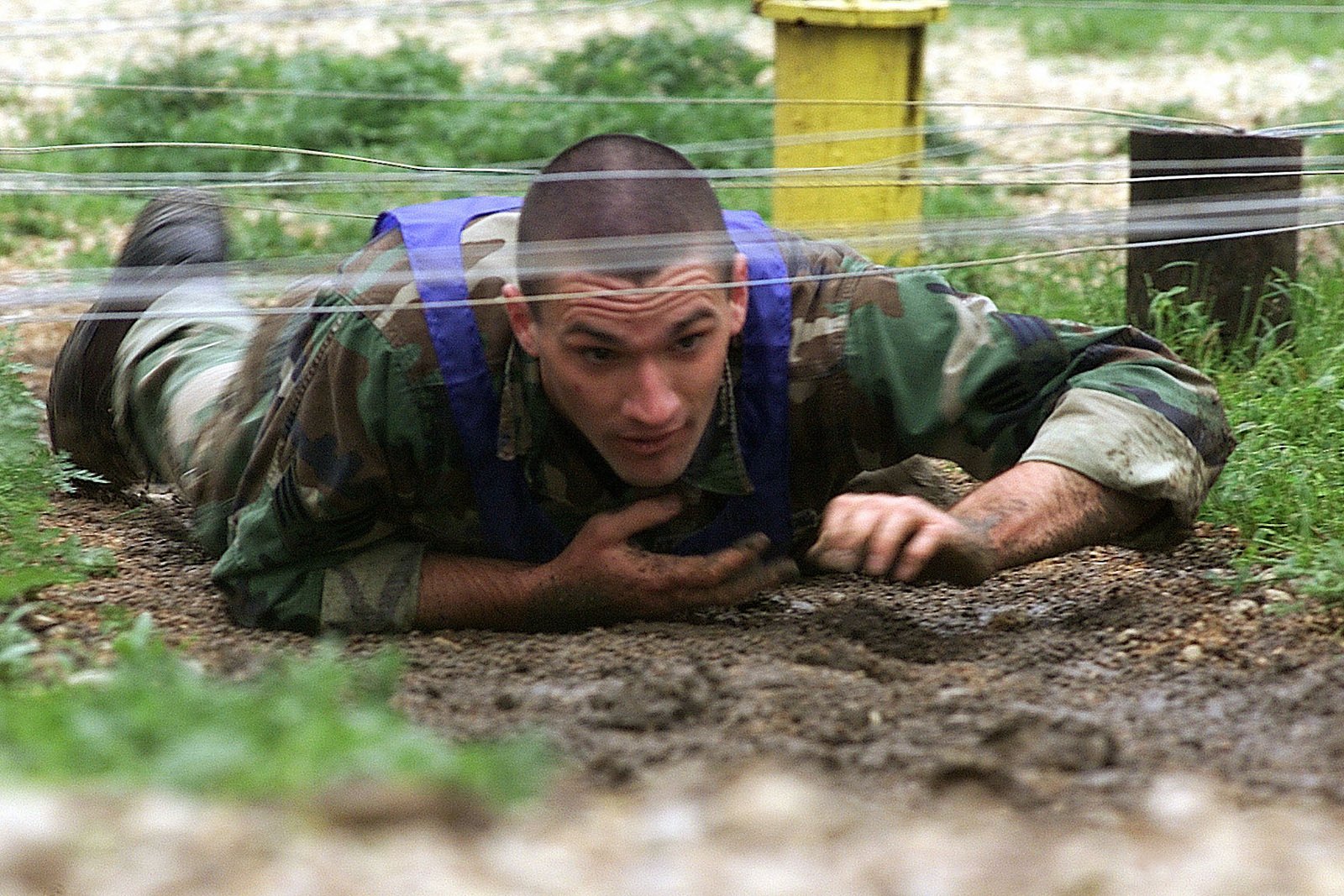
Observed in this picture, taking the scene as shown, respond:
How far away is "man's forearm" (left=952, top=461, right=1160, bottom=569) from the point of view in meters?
3.00

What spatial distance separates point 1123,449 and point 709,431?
713 millimetres

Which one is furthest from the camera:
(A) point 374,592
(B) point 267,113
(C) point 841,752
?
(B) point 267,113

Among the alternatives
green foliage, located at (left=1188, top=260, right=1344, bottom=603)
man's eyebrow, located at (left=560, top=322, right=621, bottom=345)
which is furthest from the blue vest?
green foliage, located at (left=1188, top=260, right=1344, bottom=603)

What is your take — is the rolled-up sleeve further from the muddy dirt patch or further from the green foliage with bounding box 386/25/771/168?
the green foliage with bounding box 386/25/771/168

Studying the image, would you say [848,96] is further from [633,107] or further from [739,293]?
[633,107]

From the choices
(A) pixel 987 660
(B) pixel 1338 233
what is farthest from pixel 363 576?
(B) pixel 1338 233

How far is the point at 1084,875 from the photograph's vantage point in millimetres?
1808

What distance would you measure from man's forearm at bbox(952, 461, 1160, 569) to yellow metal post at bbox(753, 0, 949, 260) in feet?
6.33

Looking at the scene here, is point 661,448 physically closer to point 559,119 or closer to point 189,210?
point 189,210

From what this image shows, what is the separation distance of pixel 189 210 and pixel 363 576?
1620 millimetres

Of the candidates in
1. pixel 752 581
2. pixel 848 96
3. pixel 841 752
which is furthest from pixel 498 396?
pixel 848 96

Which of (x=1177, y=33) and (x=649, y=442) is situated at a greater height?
(x=1177, y=33)

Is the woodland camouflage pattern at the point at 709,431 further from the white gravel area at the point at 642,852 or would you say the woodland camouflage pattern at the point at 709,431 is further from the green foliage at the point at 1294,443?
the white gravel area at the point at 642,852

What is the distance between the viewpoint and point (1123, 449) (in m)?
3.11
